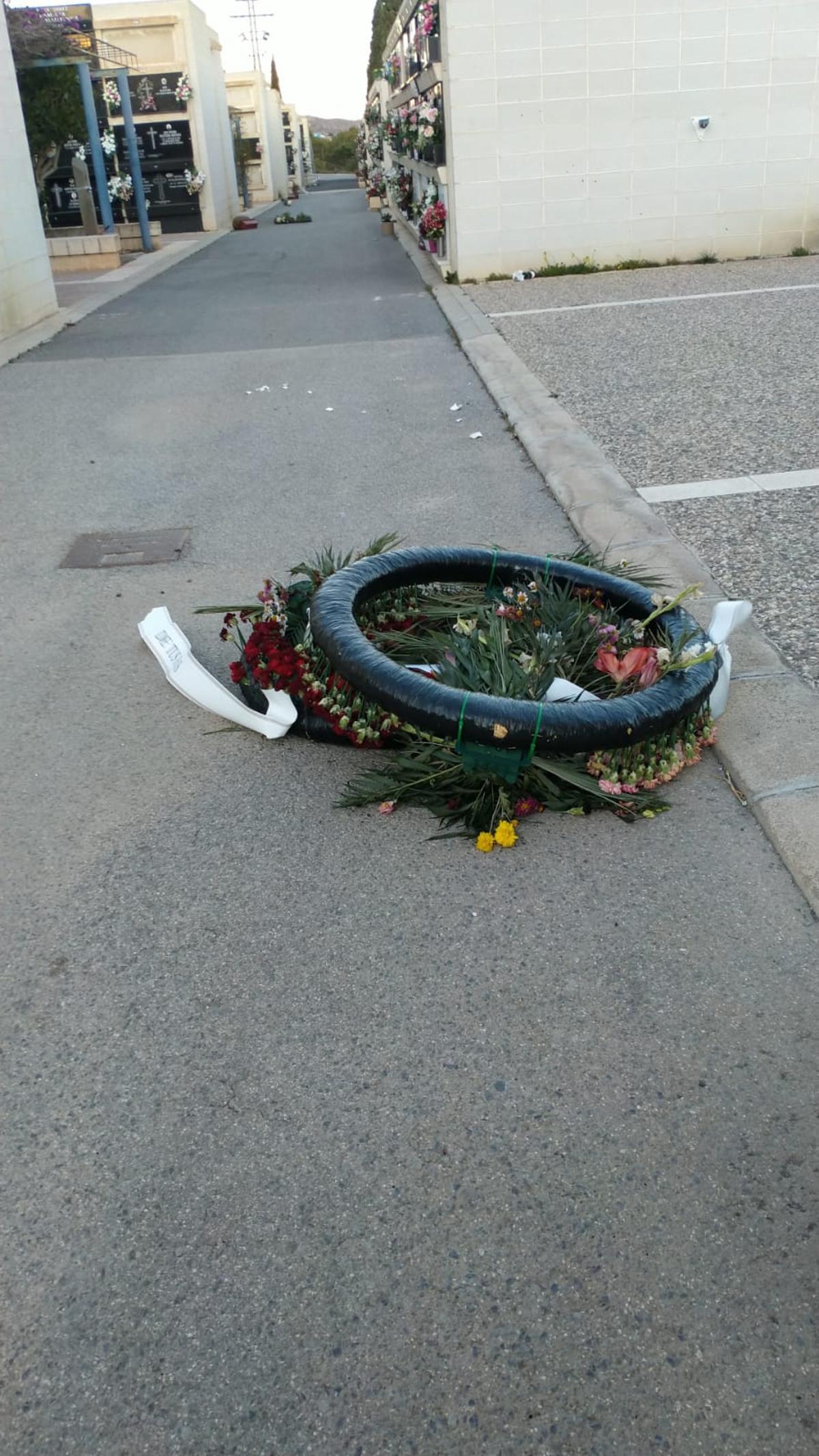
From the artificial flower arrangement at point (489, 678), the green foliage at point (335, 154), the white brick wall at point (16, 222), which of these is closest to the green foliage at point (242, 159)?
the white brick wall at point (16, 222)

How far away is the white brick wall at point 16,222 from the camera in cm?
1231

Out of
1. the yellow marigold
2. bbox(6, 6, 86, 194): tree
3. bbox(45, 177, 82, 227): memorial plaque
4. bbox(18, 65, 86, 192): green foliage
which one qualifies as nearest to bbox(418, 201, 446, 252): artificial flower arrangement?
bbox(18, 65, 86, 192): green foliage

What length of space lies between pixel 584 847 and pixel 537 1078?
37.4 inches

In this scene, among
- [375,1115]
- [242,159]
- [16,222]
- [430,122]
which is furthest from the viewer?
[242,159]

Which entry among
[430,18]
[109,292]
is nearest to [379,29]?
[109,292]

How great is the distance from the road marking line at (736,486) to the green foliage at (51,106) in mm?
17690

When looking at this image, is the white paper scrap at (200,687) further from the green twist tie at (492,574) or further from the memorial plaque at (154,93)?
the memorial plaque at (154,93)

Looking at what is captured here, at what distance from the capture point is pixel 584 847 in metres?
3.31

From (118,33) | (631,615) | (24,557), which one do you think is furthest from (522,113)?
(118,33)

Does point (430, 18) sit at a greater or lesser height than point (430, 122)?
greater

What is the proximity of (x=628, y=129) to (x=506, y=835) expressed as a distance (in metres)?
13.8

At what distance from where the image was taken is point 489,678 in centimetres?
376

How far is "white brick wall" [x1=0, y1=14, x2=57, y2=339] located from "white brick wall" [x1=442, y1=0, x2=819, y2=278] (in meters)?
5.10

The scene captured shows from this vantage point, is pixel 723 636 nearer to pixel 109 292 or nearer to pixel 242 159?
pixel 109 292
